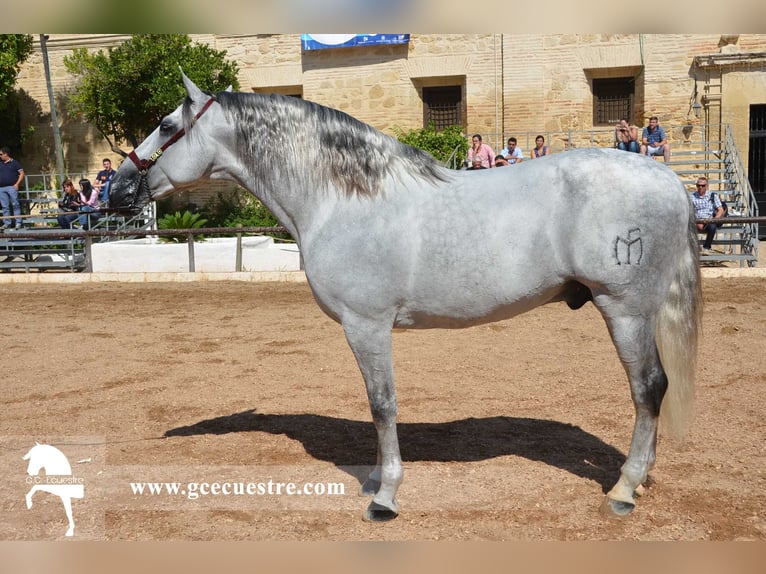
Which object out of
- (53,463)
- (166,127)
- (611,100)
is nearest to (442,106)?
(611,100)

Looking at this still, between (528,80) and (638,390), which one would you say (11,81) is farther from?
(638,390)

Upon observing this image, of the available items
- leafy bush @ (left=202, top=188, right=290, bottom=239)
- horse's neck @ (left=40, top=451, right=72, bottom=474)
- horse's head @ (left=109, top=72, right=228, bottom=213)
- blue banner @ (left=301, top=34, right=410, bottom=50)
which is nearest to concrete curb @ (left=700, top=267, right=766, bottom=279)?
horse's head @ (left=109, top=72, right=228, bottom=213)

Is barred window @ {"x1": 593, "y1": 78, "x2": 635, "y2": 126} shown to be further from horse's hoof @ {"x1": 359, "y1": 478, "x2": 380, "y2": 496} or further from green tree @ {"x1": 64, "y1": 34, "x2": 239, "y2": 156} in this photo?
horse's hoof @ {"x1": 359, "y1": 478, "x2": 380, "y2": 496}

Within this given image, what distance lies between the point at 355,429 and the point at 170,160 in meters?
2.30

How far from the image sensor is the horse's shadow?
4223mm

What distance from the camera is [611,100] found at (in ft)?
59.7

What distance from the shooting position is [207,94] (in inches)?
145

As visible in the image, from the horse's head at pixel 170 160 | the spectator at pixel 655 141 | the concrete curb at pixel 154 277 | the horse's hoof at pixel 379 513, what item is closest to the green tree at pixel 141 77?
the concrete curb at pixel 154 277

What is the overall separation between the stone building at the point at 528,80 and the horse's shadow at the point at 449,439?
13.9m

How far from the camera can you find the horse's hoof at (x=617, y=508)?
3432 mm

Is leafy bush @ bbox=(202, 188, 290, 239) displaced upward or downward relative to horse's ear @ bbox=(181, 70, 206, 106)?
downward

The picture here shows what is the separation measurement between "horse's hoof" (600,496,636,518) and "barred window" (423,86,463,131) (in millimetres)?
16657

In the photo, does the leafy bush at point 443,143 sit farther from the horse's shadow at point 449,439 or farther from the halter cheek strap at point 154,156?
the halter cheek strap at point 154,156

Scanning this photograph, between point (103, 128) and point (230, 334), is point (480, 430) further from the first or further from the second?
point (103, 128)
